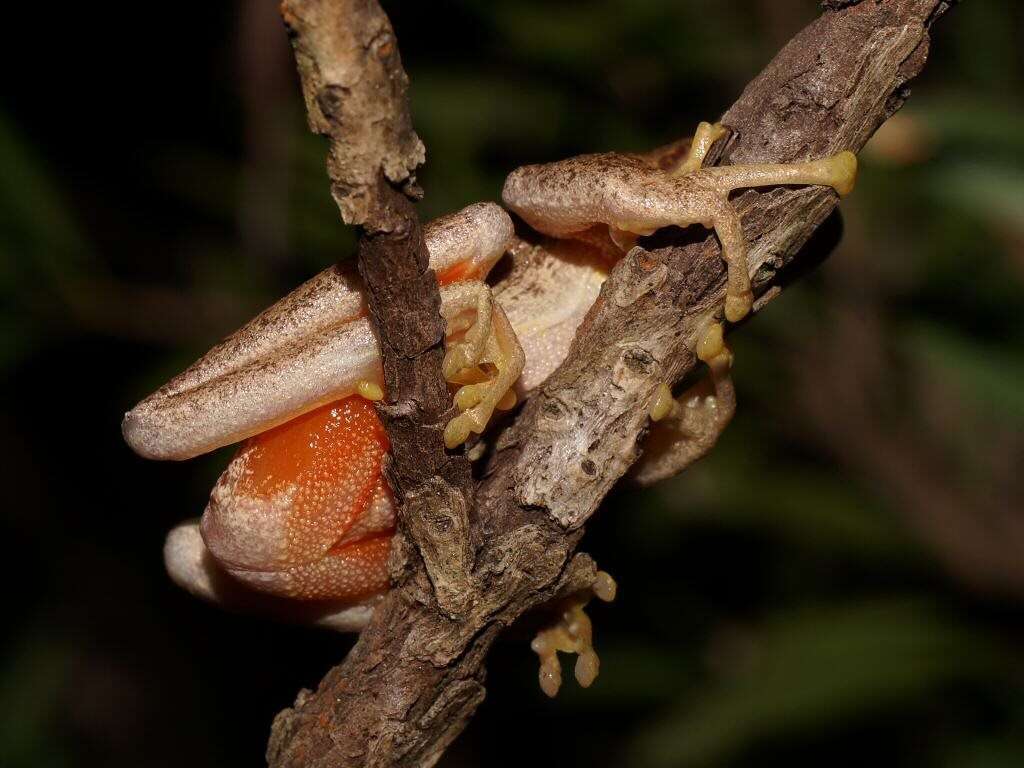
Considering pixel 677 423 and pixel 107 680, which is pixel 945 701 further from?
pixel 107 680

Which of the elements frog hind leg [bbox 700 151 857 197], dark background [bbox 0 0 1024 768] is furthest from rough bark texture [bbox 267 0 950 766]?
dark background [bbox 0 0 1024 768]

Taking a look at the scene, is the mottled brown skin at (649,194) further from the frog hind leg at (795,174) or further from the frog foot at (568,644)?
the frog foot at (568,644)

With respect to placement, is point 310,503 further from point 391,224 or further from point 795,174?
point 795,174

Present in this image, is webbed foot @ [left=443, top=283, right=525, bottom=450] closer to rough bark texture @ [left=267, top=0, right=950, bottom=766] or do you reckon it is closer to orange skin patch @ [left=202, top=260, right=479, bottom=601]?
rough bark texture @ [left=267, top=0, right=950, bottom=766]

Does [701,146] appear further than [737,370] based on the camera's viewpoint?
No

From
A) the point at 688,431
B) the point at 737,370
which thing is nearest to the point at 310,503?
the point at 688,431

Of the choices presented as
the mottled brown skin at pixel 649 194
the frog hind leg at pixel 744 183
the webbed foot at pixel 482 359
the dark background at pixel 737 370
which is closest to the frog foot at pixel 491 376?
the webbed foot at pixel 482 359

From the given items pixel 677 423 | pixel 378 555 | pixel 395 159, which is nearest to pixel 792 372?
pixel 677 423
